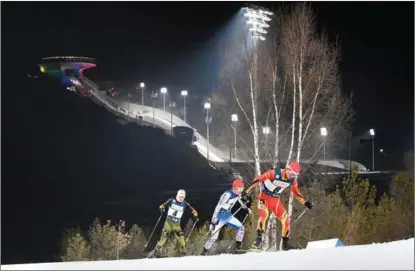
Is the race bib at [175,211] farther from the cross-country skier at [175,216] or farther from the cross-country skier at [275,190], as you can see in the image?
the cross-country skier at [275,190]

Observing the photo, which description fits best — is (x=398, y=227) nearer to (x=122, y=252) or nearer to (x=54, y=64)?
(x=122, y=252)

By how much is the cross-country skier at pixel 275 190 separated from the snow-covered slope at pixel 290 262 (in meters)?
1.07

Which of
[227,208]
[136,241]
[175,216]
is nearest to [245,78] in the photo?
[227,208]

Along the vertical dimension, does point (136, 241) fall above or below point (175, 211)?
below

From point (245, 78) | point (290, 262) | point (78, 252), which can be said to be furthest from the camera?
point (78, 252)

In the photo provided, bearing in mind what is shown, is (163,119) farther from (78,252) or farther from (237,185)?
(237,185)

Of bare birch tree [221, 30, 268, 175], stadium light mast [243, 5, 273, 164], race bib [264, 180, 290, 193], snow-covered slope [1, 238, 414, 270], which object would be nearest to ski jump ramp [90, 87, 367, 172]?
bare birch tree [221, 30, 268, 175]

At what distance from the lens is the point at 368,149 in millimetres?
14516

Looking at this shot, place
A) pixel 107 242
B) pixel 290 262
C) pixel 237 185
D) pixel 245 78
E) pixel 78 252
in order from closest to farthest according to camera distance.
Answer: pixel 290 262 < pixel 237 185 < pixel 245 78 < pixel 107 242 < pixel 78 252

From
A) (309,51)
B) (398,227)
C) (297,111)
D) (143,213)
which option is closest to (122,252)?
(143,213)

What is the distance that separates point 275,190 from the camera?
680 centimetres

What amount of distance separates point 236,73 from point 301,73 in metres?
1.21

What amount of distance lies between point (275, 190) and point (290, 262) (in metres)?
1.73

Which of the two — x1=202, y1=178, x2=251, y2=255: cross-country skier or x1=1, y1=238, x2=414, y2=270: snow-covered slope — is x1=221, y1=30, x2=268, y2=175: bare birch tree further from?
x1=1, y1=238, x2=414, y2=270: snow-covered slope
